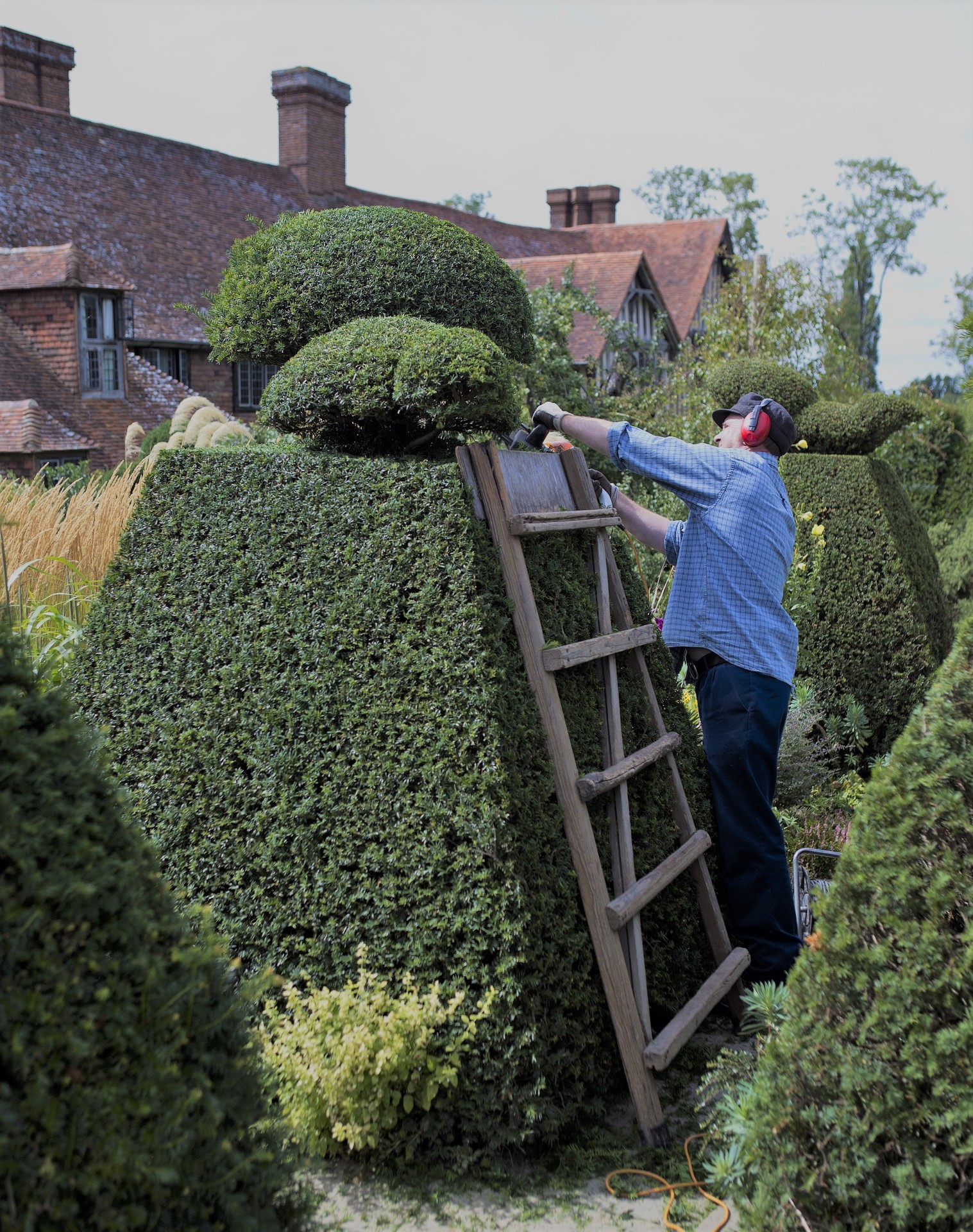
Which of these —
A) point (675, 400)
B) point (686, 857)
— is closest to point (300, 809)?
point (686, 857)

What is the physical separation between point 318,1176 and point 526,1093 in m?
0.71

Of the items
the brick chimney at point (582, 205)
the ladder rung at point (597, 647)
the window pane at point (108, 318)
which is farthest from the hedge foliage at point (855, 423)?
the brick chimney at point (582, 205)

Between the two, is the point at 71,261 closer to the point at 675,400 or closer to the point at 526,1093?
the point at 675,400

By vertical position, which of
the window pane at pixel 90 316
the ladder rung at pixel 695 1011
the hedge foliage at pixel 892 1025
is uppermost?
the window pane at pixel 90 316

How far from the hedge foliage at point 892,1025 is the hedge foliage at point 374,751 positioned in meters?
1.04

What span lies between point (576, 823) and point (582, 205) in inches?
1856

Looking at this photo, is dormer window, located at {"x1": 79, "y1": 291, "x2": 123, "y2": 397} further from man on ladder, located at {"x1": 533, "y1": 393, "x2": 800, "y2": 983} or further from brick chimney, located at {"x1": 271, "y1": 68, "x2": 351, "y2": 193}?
man on ladder, located at {"x1": 533, "y1": 393, "x2": 800, "y2": 983}

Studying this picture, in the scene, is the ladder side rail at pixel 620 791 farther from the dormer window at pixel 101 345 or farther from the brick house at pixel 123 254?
the dormer window at pixel 101 345

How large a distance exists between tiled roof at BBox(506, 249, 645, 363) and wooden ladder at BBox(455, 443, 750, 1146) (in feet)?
78.8

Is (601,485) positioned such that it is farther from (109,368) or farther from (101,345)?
(109,368)

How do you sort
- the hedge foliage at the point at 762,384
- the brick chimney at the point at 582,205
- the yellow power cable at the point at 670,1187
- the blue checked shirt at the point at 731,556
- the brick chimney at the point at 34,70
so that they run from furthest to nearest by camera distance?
1. the brick chimney at the point at 582,205
2. the brick chimney at the point at 34,70
3. the hedge foliage at the point at 762,384
4. the blue checked shirt at the point at 731,556
5. the yellow power cable at the point at 670,1187

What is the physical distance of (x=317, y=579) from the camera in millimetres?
3721

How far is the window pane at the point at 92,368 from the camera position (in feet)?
74.0

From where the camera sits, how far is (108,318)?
23.0m
